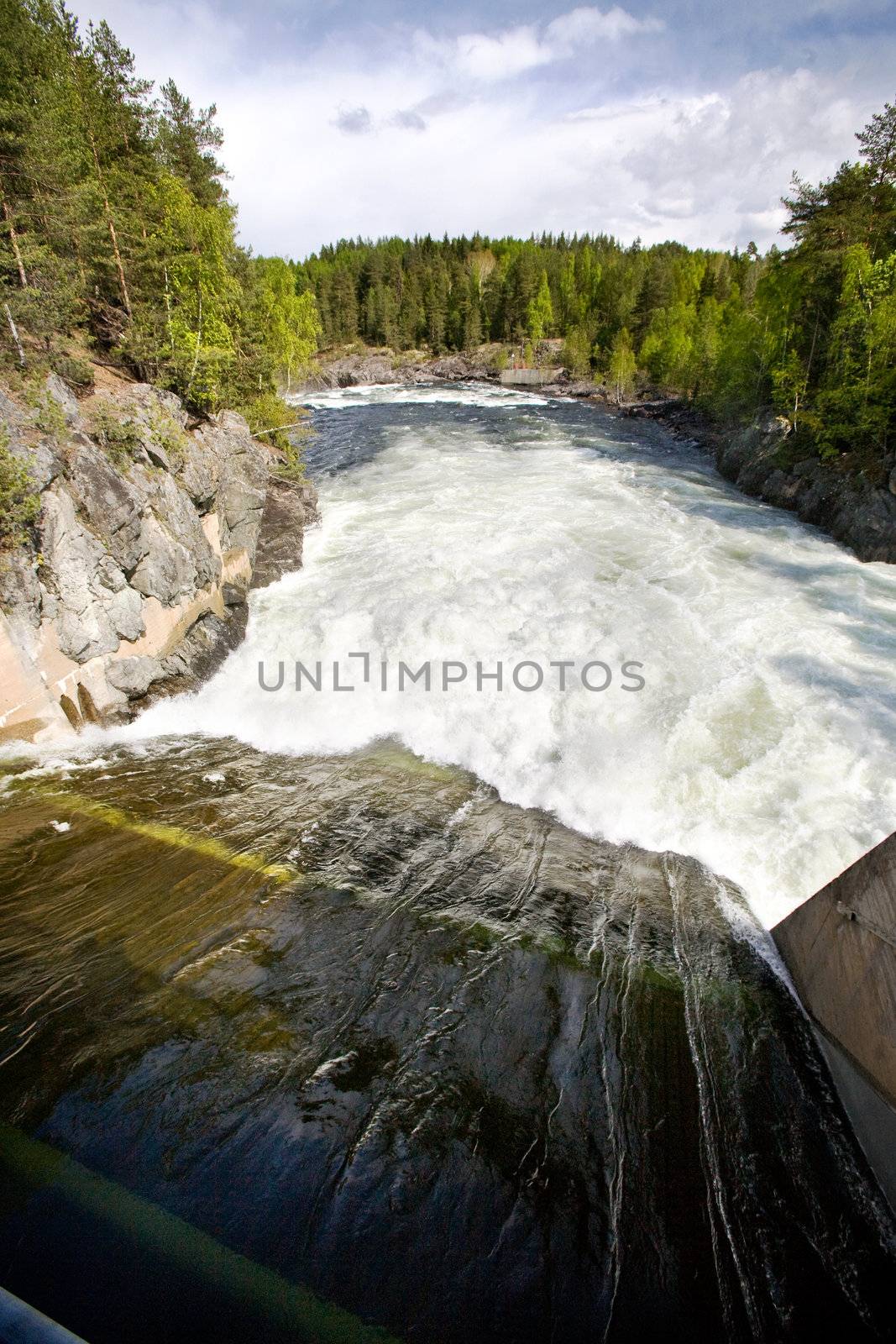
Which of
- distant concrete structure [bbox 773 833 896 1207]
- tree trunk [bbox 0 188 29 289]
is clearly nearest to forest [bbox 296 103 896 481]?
distant concrete structure [bbox 773 833 896 1207]

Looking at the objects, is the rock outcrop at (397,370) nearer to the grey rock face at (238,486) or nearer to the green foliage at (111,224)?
the green foliage at (111,224)

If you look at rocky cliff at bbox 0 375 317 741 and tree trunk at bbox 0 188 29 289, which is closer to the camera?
rocky cliff at bbox 0 375 317 741

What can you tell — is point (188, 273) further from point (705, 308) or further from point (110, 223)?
point (705, 308)

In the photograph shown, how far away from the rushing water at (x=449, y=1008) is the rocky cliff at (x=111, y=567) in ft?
3.73

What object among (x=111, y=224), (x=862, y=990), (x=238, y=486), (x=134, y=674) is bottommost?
(x=862, y=990)

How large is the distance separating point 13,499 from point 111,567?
207 centimetres

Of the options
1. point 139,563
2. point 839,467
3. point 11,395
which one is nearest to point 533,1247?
point 139,563

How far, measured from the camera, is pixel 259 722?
11.9m

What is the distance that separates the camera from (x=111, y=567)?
11.9 metres

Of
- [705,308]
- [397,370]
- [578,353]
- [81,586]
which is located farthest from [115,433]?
[397,370]

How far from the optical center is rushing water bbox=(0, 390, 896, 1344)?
13.5 feet

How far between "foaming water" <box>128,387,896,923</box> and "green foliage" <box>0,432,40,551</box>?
4.19 metres

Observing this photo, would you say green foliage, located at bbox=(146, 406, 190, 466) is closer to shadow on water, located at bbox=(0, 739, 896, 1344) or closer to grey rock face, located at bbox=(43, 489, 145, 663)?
grey rock face, located at bbox=(43, 489, 145, 663)

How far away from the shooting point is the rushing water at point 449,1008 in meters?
4.12
